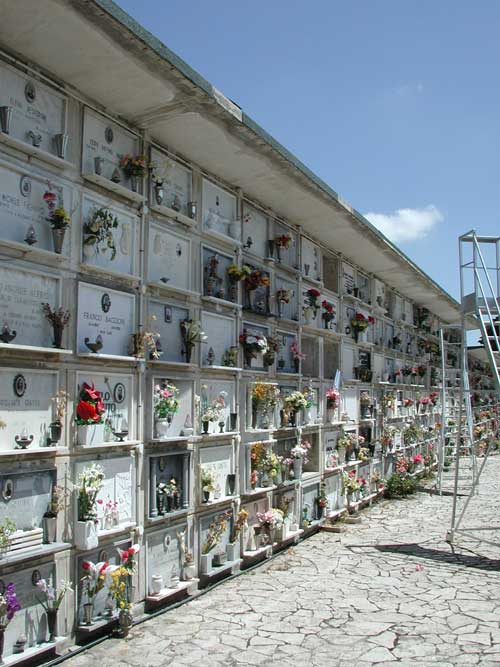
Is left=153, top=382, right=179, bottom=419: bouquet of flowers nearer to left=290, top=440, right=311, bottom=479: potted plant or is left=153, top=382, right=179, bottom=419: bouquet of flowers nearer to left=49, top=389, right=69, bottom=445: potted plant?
left=49, top=389, right=69, bottom=445: potted plant

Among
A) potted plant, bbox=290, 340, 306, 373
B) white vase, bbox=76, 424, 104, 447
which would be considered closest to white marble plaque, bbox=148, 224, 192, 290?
white vase, bbox=76, 424, 104, 447

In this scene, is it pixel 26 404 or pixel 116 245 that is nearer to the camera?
pixel 26 404

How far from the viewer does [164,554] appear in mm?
6652

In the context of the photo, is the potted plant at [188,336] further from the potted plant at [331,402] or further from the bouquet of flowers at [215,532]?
the potted plant at [331,402]

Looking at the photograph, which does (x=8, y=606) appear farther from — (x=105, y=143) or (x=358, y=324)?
(x=358, y=324)

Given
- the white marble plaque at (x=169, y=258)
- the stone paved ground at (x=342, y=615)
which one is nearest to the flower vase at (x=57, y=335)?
the white marble plaque at (x=169, y=258)

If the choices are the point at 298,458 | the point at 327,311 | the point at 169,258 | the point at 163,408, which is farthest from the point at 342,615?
the point at 327,311

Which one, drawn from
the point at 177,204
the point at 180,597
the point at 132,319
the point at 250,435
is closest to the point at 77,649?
the point at 180,597

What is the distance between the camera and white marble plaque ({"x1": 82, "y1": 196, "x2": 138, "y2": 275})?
5863mm

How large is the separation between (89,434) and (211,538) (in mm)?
2303

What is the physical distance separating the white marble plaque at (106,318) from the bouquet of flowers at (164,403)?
542 mm

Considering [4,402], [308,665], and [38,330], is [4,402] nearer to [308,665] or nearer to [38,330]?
[38,330]

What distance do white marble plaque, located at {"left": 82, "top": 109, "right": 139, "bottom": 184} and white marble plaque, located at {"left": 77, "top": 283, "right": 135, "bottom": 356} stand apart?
1.01 metres

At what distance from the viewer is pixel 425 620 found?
6.25 metres
